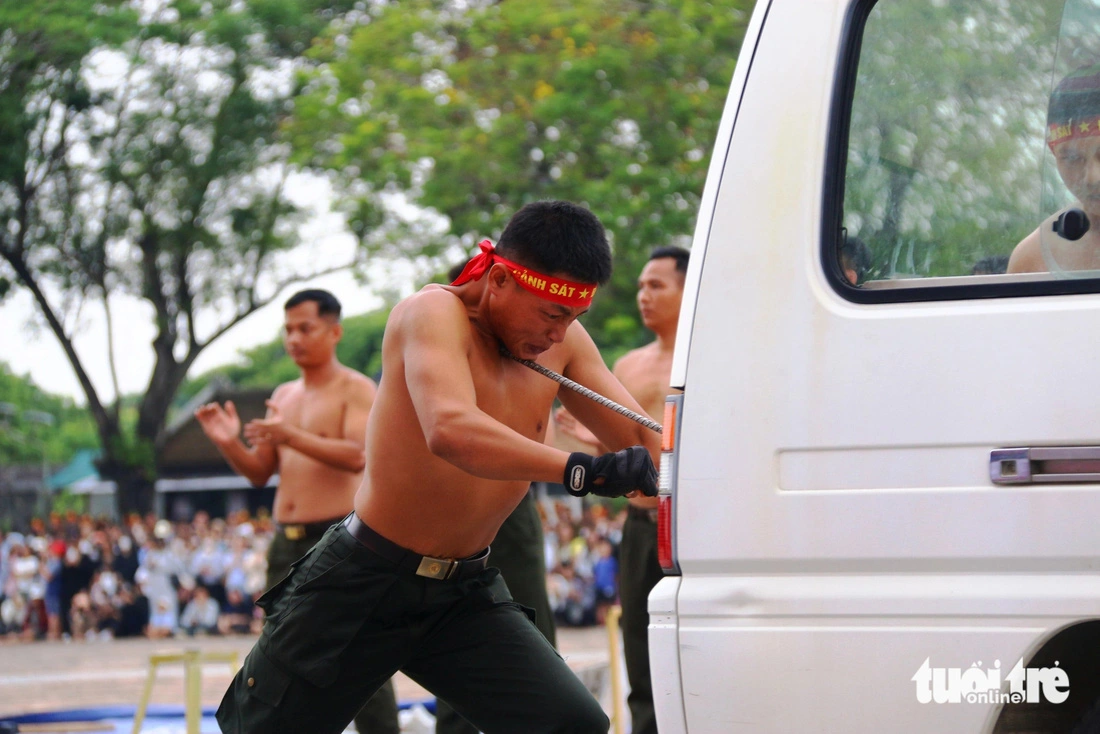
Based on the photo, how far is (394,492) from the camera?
3.08 metres

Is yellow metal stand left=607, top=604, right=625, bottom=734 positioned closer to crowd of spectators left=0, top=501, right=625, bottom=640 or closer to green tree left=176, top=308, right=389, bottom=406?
crowd of spectators left=0, top=501, right=625, bottom=640

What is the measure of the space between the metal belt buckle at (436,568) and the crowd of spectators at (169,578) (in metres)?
12.1

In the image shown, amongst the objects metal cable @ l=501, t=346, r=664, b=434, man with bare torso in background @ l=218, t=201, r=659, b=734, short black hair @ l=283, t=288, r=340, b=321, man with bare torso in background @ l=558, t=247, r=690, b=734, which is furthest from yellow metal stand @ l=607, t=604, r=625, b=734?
metal cable @ l=501, t=346, r=664, b=434

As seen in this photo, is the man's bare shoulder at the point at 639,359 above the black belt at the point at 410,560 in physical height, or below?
above

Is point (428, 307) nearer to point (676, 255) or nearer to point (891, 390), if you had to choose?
point (891, 390)

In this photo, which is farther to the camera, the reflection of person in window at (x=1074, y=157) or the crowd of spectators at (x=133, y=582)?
the crowd of spectators at (x=133, y=582)

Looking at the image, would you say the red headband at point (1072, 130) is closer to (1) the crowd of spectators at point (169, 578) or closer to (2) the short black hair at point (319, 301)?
(2) the short black hair at point (319, 301)

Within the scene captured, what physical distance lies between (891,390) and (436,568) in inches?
48.8

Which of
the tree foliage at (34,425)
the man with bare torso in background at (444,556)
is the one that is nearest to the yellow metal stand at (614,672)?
the man with bare torso in background at (444,556)

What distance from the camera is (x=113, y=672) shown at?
12.2 m

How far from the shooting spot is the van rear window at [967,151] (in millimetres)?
2361

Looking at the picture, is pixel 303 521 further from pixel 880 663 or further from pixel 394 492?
pixel 880 663

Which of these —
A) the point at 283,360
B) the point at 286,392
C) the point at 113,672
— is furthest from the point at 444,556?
Answer: the point at 283,360

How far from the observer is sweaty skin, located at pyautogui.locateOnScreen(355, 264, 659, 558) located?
8.94 feet
